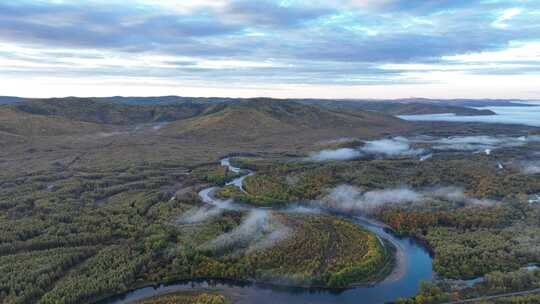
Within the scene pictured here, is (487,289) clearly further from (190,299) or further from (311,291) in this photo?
(190,299)

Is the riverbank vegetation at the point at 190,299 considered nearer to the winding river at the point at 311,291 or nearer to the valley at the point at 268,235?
the valley at the point at 268,235

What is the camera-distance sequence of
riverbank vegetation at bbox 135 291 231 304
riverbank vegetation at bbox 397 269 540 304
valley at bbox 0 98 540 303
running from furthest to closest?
valley at bbox 0 98 540 303 → riverbank vegetation at bbox 135 291 231 304 → riverbank vegetation at bbox 397 269 540 304

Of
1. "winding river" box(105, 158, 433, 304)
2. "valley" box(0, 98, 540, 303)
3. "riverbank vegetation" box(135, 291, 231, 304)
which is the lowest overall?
"winding river" box(105, 158, 433, 304)

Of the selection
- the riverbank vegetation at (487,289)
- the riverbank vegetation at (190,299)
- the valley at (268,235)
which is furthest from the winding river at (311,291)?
the riverbank vegetation at (487,289)

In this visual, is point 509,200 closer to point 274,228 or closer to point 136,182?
point 274,228

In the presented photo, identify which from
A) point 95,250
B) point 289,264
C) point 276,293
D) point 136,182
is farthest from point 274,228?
point 136,182

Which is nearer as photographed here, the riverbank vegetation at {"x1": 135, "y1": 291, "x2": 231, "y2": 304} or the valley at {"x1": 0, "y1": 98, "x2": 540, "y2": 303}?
the riverbank vegetation at {"x1": 135, "y1": 291, "x2": 231, "y2": 304}

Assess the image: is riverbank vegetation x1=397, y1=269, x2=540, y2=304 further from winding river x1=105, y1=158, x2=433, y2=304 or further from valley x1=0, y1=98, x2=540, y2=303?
winding river x1=105, y1=158, x2=433, y2=304

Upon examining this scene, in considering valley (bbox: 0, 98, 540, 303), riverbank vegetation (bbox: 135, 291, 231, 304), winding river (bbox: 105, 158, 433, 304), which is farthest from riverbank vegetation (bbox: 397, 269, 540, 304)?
riverbank vegetation (bbox: 135, 291, 231, 304)

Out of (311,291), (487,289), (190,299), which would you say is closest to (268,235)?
(311,291)

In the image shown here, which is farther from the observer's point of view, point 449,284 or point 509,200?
point 509,200

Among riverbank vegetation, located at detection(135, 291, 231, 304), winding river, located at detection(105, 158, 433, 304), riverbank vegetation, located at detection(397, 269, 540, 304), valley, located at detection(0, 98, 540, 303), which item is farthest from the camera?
valley, located at detection(0, 98, 540, 303)
